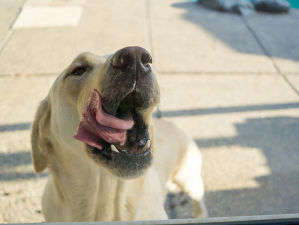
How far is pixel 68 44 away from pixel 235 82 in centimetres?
287

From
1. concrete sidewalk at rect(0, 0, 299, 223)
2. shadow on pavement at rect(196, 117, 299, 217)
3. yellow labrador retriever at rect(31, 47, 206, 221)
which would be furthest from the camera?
concrete sidewalk at rect(0, 0, 299, 223)

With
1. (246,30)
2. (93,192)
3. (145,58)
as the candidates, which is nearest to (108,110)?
(145,58)

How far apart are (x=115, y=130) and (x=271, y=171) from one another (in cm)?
241

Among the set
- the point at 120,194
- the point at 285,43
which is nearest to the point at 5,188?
the point at 120,194

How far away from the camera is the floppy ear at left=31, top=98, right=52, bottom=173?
208cm

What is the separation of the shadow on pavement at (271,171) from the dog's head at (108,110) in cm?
164

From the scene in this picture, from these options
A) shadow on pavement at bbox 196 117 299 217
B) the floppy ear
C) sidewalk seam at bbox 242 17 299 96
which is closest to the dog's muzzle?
the floppy ear

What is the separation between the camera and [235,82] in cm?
480

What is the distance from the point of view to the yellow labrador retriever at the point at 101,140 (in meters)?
1.53

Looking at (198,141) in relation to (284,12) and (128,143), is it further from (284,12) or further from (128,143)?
(284,12)

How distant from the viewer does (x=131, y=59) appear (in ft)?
4.70

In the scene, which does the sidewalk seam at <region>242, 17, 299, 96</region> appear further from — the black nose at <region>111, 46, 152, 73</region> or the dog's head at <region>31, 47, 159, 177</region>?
the black nose at <region>111, 46, 152, 73</region>

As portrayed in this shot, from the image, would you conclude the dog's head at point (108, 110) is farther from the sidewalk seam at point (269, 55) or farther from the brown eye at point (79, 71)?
the sidewalk seam at point (269, 55)

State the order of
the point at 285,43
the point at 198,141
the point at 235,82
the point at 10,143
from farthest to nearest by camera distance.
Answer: the point at 285,43
the point at 235,82
the point at 198,141
the point at 10,143
